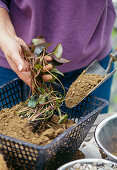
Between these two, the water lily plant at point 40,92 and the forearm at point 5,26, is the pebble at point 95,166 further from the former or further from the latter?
the forearm at point 5,26

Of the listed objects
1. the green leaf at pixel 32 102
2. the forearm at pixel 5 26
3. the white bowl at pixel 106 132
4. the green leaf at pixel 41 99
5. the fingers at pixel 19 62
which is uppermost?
the forearm at pixel 5 26

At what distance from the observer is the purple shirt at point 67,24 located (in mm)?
1058

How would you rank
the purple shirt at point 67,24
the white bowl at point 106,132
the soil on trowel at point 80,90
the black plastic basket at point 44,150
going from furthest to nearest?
the purple shirt at point 67,24
the soil on trowel at point 80,90
the white bowl at point 106,132
the black plastic basket at point 44,150

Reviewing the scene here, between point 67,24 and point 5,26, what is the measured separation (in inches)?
10.5

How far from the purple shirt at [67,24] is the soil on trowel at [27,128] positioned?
38 centimetres

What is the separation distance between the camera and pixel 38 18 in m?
1.07

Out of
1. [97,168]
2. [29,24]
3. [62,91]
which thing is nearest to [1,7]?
[29,24]

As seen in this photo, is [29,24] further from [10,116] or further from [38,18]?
[10,116]

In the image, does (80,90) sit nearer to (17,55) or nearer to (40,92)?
(40,92)

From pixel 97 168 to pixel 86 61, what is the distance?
2.10 feet

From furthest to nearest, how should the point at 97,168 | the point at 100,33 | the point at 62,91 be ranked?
the point at 100,33 → the point at 62,91 → the point at 97,168

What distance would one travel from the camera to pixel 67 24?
1.08 m

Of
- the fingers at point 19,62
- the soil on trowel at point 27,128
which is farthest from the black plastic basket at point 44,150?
the fingers at point 19,62

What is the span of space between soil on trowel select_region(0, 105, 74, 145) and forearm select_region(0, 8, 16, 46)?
0.31 m
